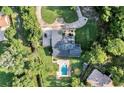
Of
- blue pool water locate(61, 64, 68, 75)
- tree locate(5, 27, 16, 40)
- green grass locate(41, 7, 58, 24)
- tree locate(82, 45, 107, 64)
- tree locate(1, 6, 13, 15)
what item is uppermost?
tree locate(1, 6, 13, 15)

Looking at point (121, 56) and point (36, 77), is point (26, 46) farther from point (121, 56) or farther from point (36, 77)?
point (121, 56)

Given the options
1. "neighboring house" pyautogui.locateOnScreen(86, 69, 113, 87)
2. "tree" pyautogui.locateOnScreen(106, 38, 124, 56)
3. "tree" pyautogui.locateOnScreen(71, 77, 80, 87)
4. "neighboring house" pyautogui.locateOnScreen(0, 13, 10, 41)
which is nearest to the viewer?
"tree" pyautogui.locateOnScreen(106, 38, 124, 56)

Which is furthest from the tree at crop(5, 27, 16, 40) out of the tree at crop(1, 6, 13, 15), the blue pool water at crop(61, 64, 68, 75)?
the blue pool water at crop(61, 64, 68, 75)

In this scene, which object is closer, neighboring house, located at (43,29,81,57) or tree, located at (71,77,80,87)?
tree, located at (71,77,80,87)

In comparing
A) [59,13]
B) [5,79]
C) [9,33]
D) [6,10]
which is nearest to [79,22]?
[59,13]

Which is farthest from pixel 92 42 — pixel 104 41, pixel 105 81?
pixel 105 81

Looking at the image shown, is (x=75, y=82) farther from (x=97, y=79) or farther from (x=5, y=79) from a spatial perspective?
(x=5, y=79)

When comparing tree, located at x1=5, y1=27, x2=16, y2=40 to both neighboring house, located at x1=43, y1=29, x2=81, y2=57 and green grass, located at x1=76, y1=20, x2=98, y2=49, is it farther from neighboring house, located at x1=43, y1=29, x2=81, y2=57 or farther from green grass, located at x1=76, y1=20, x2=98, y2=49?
green grass, located at x1=76, y1=20, x2=98, y2=49
